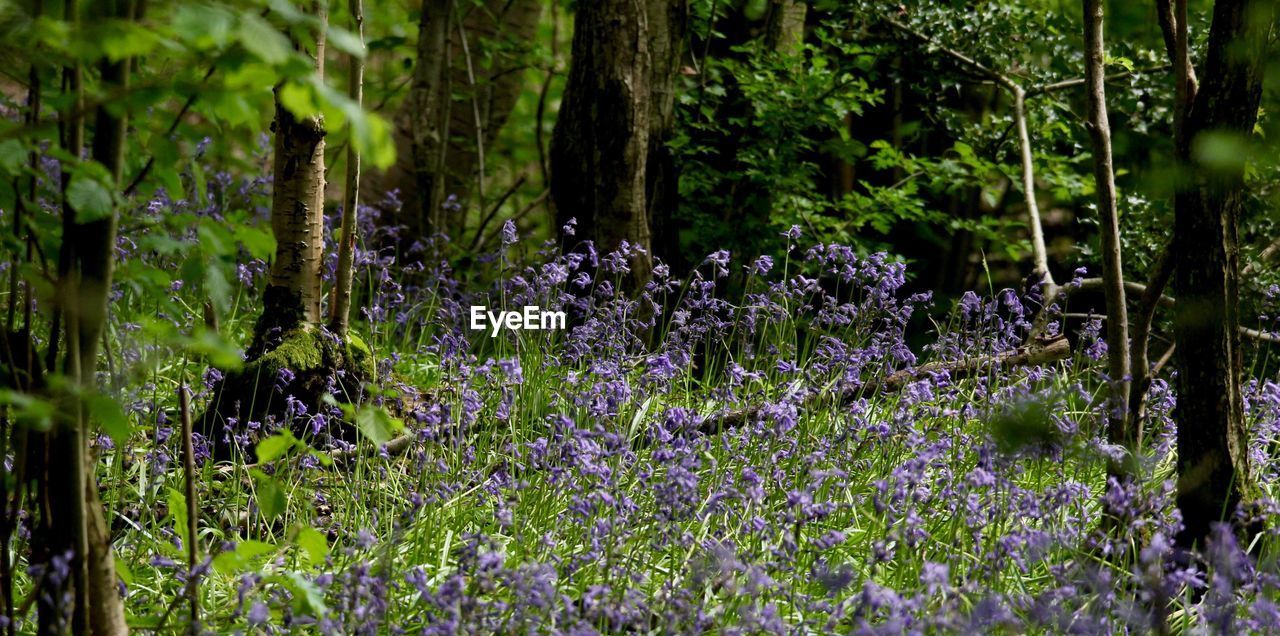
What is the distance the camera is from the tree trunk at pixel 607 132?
566cm

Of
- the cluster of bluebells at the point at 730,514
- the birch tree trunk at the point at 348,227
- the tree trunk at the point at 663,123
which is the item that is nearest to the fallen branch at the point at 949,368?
the cluster of bluebells at the point at 730,514

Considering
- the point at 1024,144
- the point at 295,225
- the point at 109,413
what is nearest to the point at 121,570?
the point at 109,413

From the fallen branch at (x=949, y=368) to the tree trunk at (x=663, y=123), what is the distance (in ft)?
5.66

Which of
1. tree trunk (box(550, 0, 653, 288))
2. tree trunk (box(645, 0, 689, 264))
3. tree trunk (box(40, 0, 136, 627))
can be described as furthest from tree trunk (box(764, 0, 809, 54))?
tree trunk (box(40, 0, 136, 627))

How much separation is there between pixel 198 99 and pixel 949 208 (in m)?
7.51

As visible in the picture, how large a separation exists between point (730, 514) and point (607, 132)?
2799 millimetres

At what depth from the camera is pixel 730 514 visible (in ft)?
11.5

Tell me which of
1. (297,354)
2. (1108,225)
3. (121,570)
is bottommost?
(121,570)

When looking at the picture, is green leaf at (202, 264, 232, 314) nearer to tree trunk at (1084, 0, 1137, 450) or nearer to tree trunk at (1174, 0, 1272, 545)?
tree trunk at (1174, 0, 1272, 545)

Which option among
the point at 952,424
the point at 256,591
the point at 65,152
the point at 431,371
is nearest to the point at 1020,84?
the point at 952,424

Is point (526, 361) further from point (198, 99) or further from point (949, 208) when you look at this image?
point (949, 208)

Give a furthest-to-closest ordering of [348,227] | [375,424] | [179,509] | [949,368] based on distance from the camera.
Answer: [949,368] < [348,227] < [179,509] < [375,424]

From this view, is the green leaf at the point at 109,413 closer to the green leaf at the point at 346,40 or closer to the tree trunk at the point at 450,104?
the green leaf at the point at 346,40

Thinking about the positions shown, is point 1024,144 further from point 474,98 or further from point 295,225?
point 295,225
